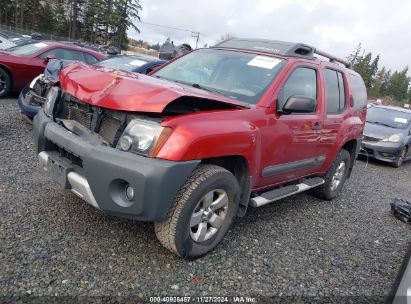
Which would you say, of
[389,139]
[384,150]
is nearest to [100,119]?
[384,150]

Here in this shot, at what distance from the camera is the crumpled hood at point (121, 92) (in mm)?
2598

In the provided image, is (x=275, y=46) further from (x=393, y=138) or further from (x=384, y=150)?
(x=393, y=138)

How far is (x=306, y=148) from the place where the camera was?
13.4 feet

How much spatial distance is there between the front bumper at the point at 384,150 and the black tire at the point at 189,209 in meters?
7.29

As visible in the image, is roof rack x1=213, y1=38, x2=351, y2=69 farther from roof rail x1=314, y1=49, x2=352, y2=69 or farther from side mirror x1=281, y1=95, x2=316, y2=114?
side mirror x1=281, y1=95, x2=316, y2=114

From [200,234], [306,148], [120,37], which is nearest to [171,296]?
[200,234]

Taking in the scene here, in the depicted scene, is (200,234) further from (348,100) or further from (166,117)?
(348,100)

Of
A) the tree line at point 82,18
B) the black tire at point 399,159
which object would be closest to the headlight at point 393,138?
the black tire at point 399,159

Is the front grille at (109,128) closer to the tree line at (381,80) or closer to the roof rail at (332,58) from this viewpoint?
the roof rail at (332,58)

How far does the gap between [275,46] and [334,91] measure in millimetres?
1103

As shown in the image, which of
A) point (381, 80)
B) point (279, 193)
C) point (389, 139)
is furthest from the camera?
point (381, 80)

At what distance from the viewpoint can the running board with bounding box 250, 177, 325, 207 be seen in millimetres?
3492

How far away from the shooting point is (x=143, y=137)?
2.63 meters

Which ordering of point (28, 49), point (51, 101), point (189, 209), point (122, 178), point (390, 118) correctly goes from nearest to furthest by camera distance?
point (122, 178) < point (189, 209) < point (51, 101) < point (28, 49) < point (390, 118)
